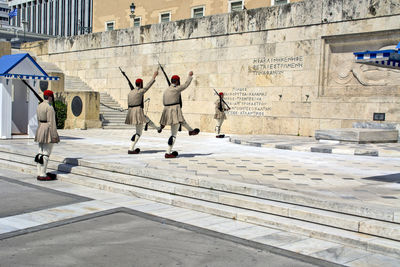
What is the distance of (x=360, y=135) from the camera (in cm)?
1407

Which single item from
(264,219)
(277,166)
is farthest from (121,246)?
(277,166)

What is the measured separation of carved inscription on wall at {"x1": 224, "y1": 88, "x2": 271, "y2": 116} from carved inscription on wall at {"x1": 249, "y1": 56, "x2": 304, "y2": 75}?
84cm

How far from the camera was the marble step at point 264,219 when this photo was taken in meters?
5.27

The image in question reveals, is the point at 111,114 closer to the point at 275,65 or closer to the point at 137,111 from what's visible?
the point at 275,65

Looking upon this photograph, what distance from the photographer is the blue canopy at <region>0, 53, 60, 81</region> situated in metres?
14.8

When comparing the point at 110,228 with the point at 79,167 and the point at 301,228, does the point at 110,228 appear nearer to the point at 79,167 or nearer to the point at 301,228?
the point at 301,228

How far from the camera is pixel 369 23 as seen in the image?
16.7 m

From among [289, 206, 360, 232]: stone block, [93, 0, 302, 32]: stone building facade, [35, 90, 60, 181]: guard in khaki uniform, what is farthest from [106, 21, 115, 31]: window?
[289, 206, 360, 232]: stone block

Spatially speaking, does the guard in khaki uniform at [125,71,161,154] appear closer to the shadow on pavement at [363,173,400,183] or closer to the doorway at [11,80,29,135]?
the shadow on pavement at [363,173,400,183]

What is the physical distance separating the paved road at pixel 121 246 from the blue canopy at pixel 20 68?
9137mm

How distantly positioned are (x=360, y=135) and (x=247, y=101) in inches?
268

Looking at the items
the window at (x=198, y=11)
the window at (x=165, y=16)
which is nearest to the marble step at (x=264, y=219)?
the window at (x=198, y=11)

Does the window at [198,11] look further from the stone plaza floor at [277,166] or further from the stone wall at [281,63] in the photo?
the stone plaza floor at [277,166]

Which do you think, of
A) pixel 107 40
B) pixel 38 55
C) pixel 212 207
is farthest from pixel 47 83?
pixel 212 207
